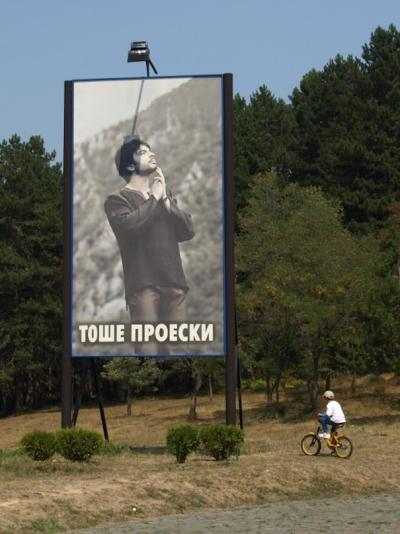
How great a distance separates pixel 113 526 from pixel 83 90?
18.6 metres

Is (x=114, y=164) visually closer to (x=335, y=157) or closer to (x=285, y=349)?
(x=285, y=349)

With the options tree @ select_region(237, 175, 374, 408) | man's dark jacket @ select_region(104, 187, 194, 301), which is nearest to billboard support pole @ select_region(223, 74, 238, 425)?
man's dark jacket @ select_region(104, 187, 194, 301)

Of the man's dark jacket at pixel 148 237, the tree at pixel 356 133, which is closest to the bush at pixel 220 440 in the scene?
the man's dark jacket at pixel 148 237

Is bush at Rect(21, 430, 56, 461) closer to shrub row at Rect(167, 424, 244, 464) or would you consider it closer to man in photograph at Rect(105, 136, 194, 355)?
shrub row at Rect(167, 424, 244, 464)

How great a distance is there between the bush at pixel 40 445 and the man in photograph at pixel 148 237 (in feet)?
17.1

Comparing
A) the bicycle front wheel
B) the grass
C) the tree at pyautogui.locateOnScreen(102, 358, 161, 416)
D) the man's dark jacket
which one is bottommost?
the grass

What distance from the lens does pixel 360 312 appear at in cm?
5534

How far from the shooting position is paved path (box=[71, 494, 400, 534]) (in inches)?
777

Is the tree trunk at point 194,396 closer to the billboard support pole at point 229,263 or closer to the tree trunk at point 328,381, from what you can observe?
the tree trunk at point 328,381

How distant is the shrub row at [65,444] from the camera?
3006cm

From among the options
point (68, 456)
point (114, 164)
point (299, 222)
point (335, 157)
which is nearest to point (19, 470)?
point (68, 456)

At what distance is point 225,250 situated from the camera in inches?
1377

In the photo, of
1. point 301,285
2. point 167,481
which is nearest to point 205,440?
point 167,481

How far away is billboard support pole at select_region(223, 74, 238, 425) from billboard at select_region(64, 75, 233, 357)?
3.4 inches
